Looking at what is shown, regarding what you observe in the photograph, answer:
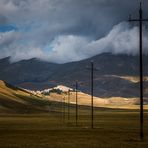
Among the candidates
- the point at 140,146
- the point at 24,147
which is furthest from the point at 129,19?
the point at 24,147

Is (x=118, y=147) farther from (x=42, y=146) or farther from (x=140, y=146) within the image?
(x=42, y=146)

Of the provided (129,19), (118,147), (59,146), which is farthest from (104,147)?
(129,19)

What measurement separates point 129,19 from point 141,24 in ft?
5.36

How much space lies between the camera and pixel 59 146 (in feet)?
125

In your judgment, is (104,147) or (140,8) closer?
(104,147)

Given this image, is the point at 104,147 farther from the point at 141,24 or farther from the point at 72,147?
the point at 141,24

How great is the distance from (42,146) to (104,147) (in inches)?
200

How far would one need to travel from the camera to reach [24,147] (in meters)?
Answer: 37.5

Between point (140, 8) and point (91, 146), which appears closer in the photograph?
point (91, 146)

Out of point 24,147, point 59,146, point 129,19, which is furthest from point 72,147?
point 129,19

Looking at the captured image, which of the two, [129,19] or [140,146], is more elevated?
[129,19]

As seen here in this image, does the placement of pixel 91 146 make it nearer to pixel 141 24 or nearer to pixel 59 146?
pixel 59 146

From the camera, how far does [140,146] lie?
37.3 metres

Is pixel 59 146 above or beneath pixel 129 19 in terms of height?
beneath
